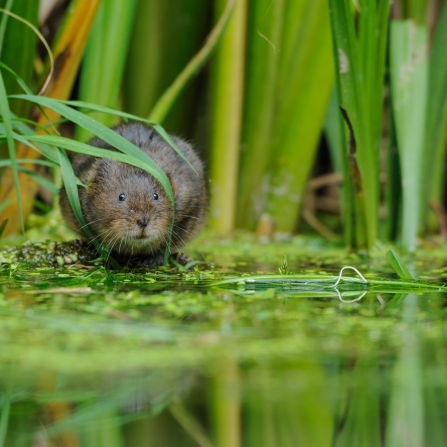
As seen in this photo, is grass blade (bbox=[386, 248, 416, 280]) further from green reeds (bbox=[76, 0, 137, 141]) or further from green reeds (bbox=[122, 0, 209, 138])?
green reeds (bbox=[122, 0, 209, 138])

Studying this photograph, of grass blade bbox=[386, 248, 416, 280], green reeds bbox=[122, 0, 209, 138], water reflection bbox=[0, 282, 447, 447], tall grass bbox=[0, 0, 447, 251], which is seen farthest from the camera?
green reeds bbox=[122, 0, 209, 138]

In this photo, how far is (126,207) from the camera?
2.68 meters

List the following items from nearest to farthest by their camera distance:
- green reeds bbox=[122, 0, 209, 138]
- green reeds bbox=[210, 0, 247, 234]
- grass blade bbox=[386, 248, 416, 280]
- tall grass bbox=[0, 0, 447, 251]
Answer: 1. grass blade bbox=[386, 248, 416, 280]
2. tall grass bbox=[0, 0, 447, 251]
3. green reeds bbox=[210, 0, 247, 234]
4. green reeds bbox=[122, 0, 209, 138]

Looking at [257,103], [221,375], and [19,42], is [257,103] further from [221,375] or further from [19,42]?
[221,375]

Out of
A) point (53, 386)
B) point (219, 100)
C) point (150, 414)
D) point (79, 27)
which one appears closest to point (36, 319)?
point (53, 386)

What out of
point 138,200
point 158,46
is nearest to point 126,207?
point 138,200

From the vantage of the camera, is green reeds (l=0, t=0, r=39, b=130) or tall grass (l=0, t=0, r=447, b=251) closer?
green reeds (l=0, t=0, r=39, b=130)

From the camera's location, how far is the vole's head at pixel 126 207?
264 cm

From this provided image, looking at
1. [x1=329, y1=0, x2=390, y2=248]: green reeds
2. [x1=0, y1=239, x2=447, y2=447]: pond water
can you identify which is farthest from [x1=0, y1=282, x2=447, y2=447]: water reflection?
[x1=329, y1=0, x2=390, y2=248]: green reeds

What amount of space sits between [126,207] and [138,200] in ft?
0.16

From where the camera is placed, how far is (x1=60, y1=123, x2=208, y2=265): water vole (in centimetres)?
266

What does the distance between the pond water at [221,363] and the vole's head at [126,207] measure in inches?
11.5

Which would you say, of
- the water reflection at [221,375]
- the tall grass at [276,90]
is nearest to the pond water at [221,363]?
the water reflection at [221,375]

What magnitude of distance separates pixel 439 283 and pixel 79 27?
175cm
